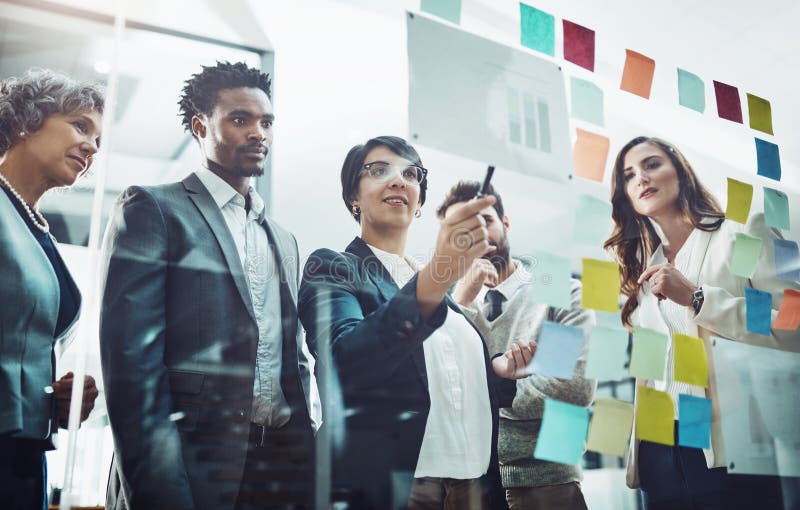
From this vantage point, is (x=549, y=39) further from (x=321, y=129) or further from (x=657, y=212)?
(x=321, y=129)

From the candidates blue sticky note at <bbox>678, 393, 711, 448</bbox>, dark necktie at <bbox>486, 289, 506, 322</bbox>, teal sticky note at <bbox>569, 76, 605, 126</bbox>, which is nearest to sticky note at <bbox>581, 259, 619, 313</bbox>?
dark necktie at <bbox>486, 289, 506, 322</bbox>

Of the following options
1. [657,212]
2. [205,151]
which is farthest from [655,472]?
[205,151]

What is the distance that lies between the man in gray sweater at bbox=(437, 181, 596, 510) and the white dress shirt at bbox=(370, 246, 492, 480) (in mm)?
60

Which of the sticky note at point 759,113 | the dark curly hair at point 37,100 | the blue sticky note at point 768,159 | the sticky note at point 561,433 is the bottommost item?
the sticky note at point 561,433

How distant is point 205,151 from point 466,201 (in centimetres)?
77

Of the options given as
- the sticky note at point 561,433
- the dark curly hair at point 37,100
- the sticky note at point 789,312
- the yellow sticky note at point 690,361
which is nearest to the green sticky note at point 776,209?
the sticky note at point 789,312

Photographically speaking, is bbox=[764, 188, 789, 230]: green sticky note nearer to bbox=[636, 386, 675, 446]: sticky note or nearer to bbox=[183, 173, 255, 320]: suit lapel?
bbox=[636, 386, 675, 446]: sticky note

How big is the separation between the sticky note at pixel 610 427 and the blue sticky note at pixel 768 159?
51.0 inches

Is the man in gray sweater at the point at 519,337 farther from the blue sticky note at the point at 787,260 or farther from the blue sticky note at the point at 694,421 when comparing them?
the blue sticky note at the point at 787,260

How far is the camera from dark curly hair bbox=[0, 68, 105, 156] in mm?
1726

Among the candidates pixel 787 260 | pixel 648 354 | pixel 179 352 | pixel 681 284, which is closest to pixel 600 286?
pixel 648 354

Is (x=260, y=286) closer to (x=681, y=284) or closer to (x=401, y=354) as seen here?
(x=401, y=354)

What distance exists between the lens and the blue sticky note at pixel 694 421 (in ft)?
7.18

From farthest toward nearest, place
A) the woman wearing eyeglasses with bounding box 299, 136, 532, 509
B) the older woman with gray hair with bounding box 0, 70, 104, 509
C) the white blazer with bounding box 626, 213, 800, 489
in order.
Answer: the white blazer with bounding box 626, 213, 800, 489 → the woman wearing eyeglasses with bounding box 299, 136, 532, 509 → the older woman with gray hair with bounding box 0, 70, 104, 509
